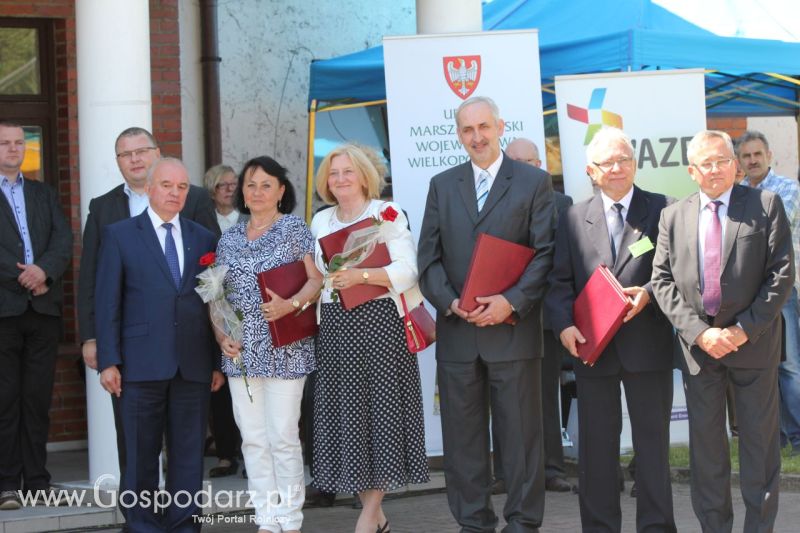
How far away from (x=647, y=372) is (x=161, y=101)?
4849mm

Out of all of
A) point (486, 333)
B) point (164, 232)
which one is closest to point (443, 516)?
point (486, 333)

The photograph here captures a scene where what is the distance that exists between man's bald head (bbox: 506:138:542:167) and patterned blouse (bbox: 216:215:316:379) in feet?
5.72

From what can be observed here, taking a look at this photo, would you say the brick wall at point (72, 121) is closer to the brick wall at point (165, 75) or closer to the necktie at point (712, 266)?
the brick wall at point (165, 75)

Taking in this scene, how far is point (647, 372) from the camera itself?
19.2 feet

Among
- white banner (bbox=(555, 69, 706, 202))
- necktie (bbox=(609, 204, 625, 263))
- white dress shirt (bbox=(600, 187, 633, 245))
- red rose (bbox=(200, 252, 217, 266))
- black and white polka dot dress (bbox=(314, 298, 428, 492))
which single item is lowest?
black and white polka dot dress (bbox=(314, 298, 428, 492))

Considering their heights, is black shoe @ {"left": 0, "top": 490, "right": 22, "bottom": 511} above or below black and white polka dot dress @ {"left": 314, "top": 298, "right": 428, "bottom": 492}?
below

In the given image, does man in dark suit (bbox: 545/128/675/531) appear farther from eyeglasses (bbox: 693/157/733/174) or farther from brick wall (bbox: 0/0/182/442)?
brick wall (bbox: 0/0/182/442)

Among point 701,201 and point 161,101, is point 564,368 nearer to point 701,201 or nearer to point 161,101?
point 701,201

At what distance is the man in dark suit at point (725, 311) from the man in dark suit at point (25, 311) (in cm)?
349

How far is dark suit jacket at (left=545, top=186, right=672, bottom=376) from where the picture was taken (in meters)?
5.84

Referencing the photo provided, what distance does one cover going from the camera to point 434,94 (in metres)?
7.89

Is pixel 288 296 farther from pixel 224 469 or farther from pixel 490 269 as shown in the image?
pixel 224 469

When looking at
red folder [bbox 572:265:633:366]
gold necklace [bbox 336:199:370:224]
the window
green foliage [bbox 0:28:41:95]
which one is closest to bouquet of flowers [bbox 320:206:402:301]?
gold necklace [bbox 336:199:370:224]

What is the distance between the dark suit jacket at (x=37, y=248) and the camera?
7164 millimetres
